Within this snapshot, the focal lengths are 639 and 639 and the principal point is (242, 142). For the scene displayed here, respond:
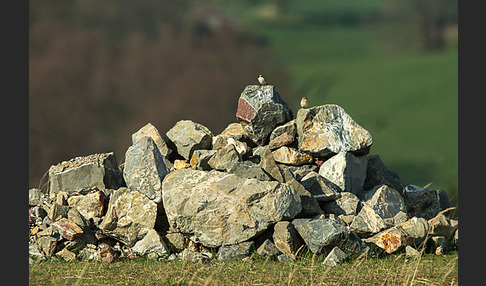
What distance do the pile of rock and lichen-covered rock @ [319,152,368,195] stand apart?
0.06ft

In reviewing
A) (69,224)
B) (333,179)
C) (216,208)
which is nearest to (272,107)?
(333,179)

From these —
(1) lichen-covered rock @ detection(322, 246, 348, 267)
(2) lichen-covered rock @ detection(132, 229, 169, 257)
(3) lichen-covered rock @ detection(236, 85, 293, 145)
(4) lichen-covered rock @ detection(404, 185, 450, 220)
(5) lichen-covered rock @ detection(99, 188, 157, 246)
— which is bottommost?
(4) lichen-covered rock @ detection(404, 185, 450, 220)

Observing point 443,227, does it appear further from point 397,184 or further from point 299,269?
point 299,269

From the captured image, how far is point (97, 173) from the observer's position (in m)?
11.3

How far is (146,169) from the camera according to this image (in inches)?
→ 418

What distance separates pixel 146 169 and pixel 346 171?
137 inches

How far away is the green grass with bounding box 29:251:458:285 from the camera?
837 cm

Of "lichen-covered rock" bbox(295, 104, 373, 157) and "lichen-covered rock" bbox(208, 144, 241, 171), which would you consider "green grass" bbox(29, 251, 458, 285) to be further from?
"lichen-covered rock" bbox(295, 104, 373, 157)

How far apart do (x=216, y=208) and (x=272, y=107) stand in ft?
7.79

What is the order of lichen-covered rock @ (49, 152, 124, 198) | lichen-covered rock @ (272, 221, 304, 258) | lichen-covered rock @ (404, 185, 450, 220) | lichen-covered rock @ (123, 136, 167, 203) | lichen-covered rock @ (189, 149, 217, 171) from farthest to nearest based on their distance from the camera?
lichen-covered rock @ (404, 185, 450, 220) → lichen-covered rock @ (49, 152, 124, 198) → lichen-covered rock @ (189, 149, 217, 171) → lichen-covered rock @ (123, 136, 167, 203) → lichen-covered rock @ (272, 221, 304, 258)

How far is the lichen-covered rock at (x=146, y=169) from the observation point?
34.6 feet

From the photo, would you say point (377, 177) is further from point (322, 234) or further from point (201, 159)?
point (201, 159)

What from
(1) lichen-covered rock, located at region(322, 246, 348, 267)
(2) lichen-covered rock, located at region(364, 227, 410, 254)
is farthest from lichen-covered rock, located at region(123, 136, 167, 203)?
(2) lichen-covered rock, located at region(364, 227, 410, 254)

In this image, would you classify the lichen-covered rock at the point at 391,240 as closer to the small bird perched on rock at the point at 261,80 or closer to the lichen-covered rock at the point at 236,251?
the lichen-covered rock at the point at 236,251
